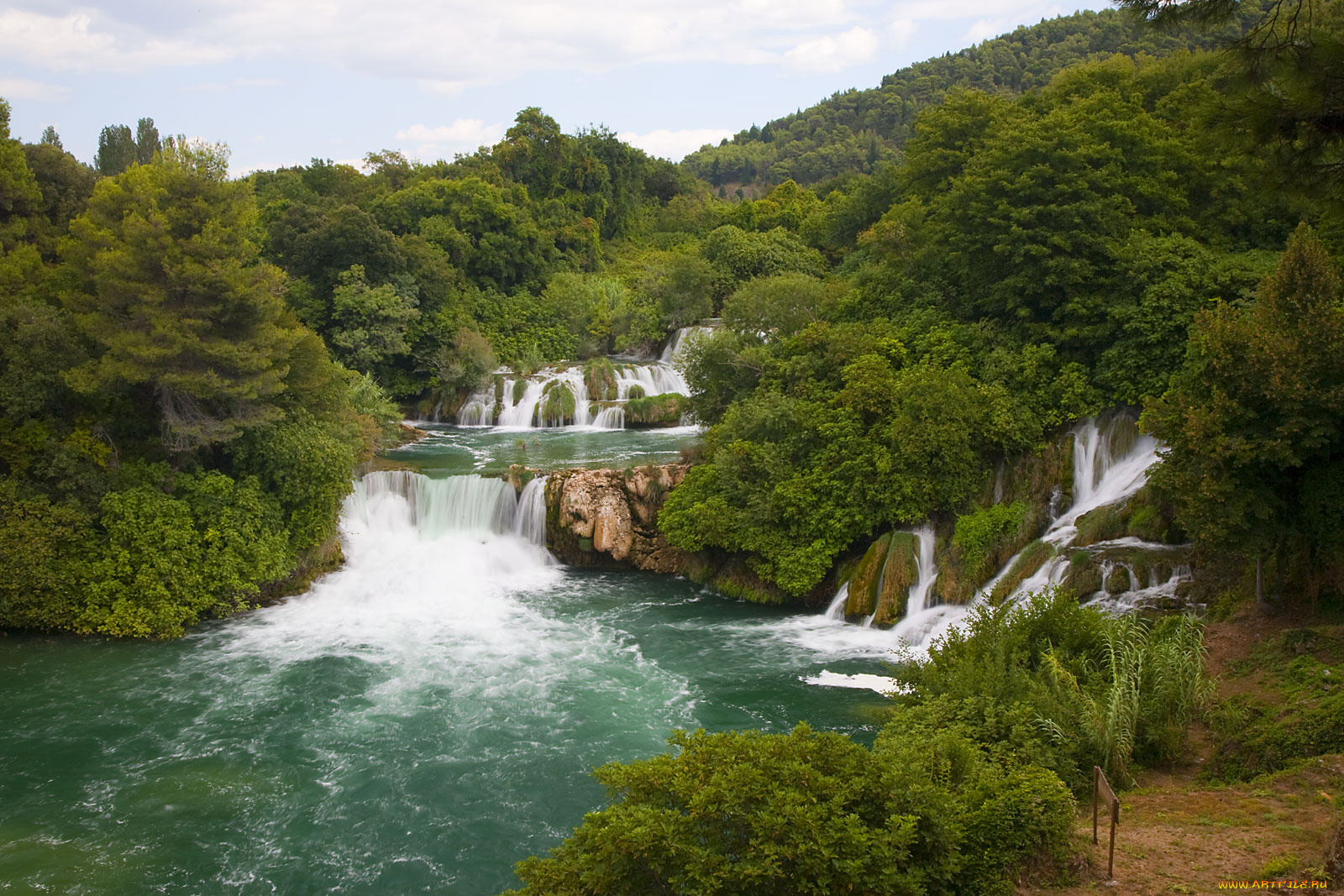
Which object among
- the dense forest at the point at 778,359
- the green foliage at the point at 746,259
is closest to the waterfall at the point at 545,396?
the green foliage at the point at 746,259

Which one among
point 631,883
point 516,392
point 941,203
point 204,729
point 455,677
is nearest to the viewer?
point 631,883

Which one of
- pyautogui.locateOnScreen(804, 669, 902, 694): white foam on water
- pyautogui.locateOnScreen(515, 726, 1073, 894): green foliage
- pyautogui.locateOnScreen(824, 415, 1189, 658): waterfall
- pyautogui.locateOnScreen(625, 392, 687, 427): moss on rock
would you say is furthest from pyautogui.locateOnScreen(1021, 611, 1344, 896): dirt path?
pyautogui.locateOnScreen(625, 392, 687, 427): moss on rock

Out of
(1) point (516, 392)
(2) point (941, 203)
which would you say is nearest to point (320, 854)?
(2) point (941, 203)

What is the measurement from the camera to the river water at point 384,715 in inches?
433

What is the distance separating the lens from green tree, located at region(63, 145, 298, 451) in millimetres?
17922

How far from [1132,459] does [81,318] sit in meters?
20.4

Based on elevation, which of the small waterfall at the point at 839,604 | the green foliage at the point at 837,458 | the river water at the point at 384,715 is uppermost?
the green foliage at the point at 837,458

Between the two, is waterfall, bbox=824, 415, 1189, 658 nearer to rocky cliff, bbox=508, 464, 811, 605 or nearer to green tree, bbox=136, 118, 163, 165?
rocky cliff, bbox=508, 464, 811, 605

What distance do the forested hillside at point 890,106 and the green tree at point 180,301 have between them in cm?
4386

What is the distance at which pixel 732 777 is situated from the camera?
6.59 m

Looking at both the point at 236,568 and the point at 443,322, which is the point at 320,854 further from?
the point at 443,322

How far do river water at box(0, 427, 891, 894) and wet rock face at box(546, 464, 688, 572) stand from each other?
536mm

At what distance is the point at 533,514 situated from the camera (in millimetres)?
22609

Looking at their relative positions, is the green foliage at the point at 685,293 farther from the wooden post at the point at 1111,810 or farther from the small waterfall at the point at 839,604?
the wooden post at the point at 1111,810
